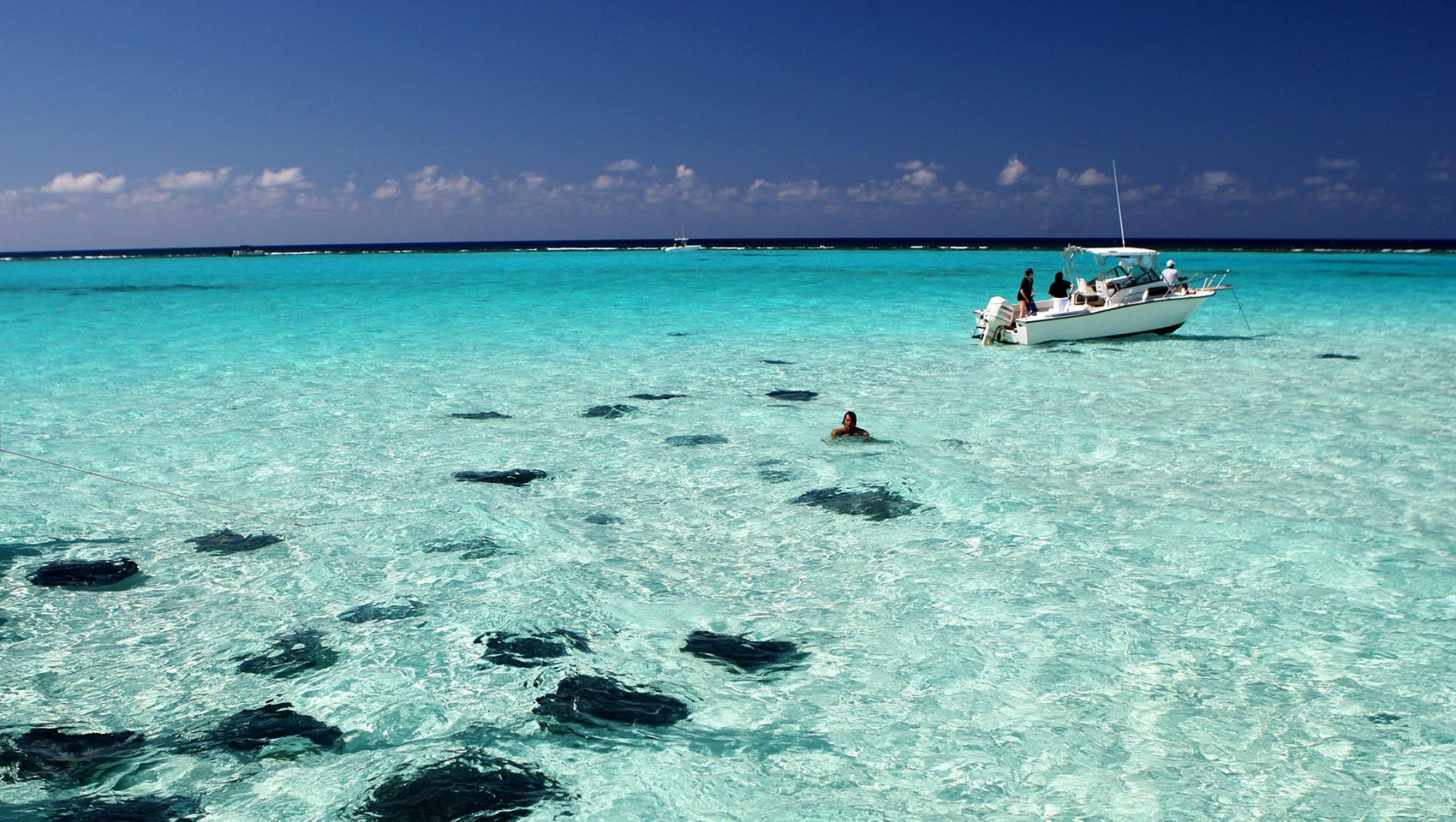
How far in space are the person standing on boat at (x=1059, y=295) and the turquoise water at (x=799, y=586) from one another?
5.09 meters

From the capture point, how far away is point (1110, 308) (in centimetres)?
2169

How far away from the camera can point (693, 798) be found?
4.90 m

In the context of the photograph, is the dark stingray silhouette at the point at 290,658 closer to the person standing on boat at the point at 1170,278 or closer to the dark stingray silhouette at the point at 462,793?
the dark stingray silhouette at the point at 462,793

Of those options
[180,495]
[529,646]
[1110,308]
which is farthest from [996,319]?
[529,646]

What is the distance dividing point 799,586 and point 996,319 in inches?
635

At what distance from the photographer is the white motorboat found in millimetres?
21750

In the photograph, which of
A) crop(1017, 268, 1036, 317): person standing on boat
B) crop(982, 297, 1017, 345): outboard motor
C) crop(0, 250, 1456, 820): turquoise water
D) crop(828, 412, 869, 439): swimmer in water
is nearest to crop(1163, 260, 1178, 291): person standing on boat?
crop(1017, 268, 1036, 317): person standing on boat

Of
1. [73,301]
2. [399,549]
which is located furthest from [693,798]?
[73,301]

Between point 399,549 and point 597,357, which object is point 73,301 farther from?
point 399,549

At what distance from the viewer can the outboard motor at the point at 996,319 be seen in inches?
875

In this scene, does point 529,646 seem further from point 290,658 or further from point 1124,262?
point 1124,262

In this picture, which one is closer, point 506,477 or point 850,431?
point 506,477

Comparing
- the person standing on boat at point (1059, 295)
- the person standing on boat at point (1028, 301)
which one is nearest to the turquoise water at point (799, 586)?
the person standing on boat at point (1028, 301)

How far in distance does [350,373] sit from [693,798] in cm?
1630
